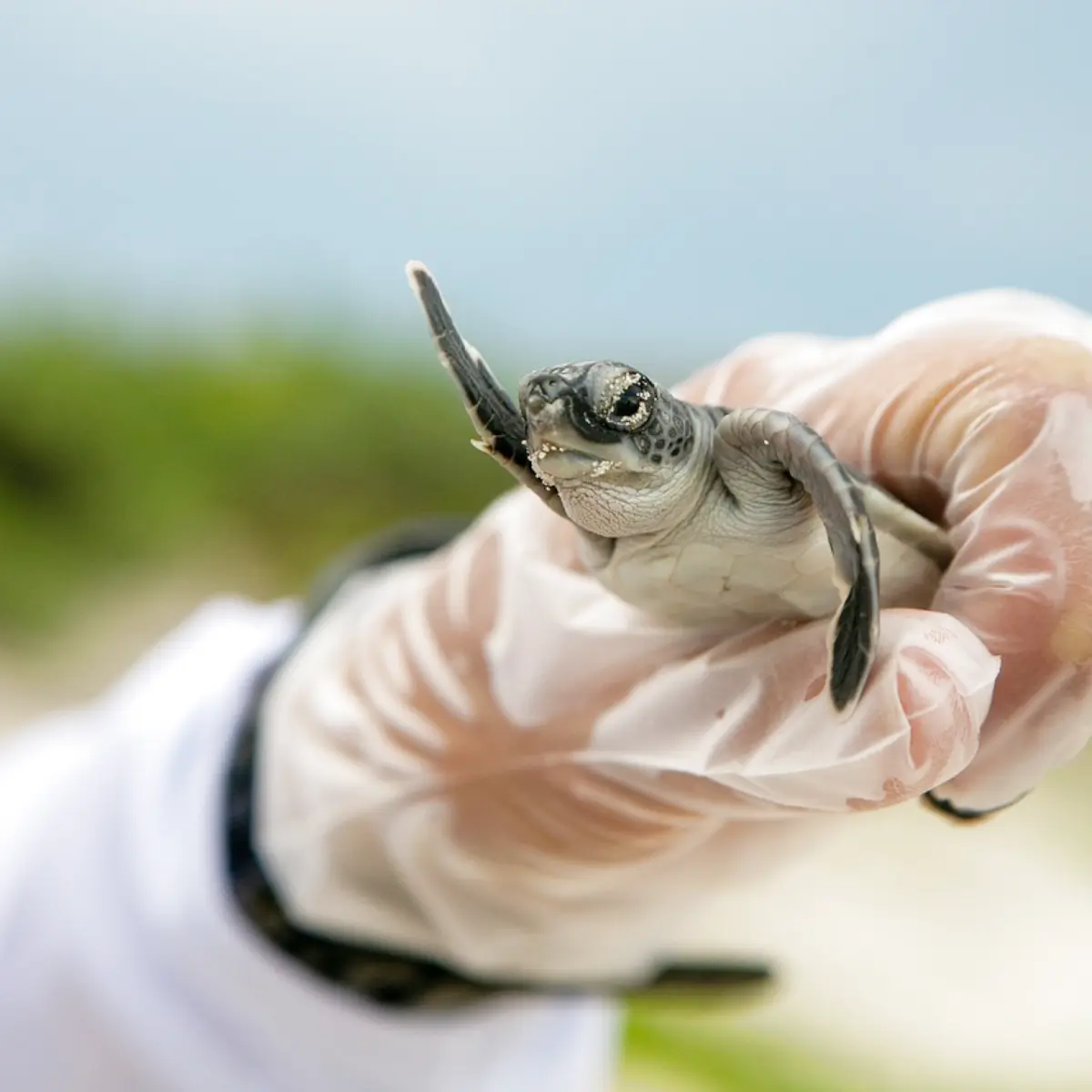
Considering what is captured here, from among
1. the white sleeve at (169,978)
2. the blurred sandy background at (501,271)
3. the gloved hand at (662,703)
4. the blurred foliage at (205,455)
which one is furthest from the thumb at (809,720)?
the blurred foliage at (205,455)

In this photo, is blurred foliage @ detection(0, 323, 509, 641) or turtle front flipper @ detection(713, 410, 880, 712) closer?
turtle front flipper @ detection(713, 410, 880, 712)

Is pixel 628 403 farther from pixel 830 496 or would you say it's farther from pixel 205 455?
pixel 205 455

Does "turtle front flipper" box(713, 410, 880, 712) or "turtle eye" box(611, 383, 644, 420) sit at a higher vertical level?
"turtle eye" box(611, 383, 644, 420)

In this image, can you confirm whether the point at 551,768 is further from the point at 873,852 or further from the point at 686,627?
the point at 873,852

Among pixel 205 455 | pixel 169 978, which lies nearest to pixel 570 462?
pixel 169 978

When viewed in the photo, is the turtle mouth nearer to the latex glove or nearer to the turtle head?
the turtle head

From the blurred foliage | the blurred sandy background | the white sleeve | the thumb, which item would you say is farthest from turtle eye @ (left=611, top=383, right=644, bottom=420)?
the blurred foliage

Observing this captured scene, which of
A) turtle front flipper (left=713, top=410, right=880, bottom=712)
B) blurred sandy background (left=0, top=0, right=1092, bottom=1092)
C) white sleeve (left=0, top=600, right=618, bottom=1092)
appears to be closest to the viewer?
turtle front flipper (left=713, top=410, right=880, bottom=712)

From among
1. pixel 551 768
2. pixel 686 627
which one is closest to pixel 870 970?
pixel 551 768
